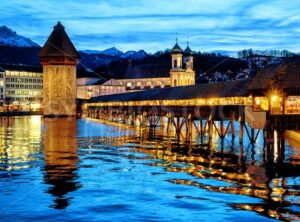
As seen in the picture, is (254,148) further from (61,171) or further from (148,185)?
(148,185)

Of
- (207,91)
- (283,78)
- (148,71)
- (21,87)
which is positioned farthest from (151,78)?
(283,78)

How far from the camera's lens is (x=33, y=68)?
157750 millimetres

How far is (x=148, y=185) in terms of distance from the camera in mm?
19125

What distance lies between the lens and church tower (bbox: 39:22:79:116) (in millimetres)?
97938

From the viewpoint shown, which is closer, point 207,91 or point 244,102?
point 244,102

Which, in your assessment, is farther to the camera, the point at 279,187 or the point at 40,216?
the point at 279,187

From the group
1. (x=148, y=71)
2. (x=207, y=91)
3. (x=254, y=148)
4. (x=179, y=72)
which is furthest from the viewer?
(x=148, y=71)

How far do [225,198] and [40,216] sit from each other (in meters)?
5.67

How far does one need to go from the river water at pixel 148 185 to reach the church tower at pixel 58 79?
67.8m

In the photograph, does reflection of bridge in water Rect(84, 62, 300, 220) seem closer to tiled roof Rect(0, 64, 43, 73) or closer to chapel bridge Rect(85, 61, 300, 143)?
chapel bridge Rect(85, 61, 300, 143)

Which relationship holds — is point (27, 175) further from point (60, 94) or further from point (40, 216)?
point (60, 94)

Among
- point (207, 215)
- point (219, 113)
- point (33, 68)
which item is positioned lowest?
point (207, 215)

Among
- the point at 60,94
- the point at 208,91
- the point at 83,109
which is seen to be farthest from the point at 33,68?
the point at 208,91

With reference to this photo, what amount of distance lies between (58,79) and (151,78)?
66833mm
